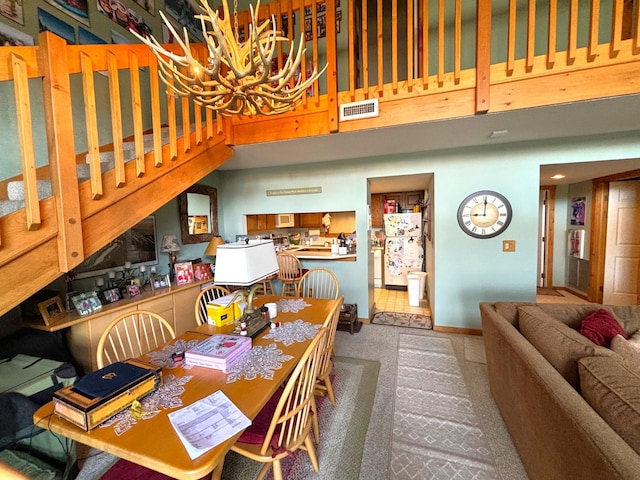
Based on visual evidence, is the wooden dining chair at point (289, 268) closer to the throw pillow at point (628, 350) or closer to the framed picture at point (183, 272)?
the framed picture at point (183, 272)

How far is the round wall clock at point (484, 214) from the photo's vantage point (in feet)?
9.59

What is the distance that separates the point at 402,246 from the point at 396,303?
3.72ft

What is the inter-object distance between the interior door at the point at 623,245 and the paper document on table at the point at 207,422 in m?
5.36

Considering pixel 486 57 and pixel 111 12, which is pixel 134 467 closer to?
pixel 486 57

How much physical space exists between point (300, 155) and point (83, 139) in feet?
6.78

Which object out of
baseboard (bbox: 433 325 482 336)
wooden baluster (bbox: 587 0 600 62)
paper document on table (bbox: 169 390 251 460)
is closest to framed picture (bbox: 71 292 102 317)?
paper document on table (bbox: 169 390 251 460)

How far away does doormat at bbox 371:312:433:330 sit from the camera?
11.1 ft

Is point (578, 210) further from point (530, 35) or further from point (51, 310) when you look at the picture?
point (51, 310)

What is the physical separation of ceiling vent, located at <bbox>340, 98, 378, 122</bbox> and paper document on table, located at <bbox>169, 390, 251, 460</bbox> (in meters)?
2.20

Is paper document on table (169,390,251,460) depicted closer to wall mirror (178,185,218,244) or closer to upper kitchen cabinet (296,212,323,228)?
wall mirror (178,185,218,244)

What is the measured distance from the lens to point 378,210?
17.7ft

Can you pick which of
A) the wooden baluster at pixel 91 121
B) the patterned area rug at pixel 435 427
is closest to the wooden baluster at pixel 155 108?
the wooden baluster at pixel 91 121

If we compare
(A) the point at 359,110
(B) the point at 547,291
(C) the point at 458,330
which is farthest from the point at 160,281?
(B) the point at 547,291

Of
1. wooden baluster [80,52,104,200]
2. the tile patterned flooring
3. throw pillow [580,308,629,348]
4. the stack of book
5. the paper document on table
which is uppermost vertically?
wooden baluster [80,52,104,200]
